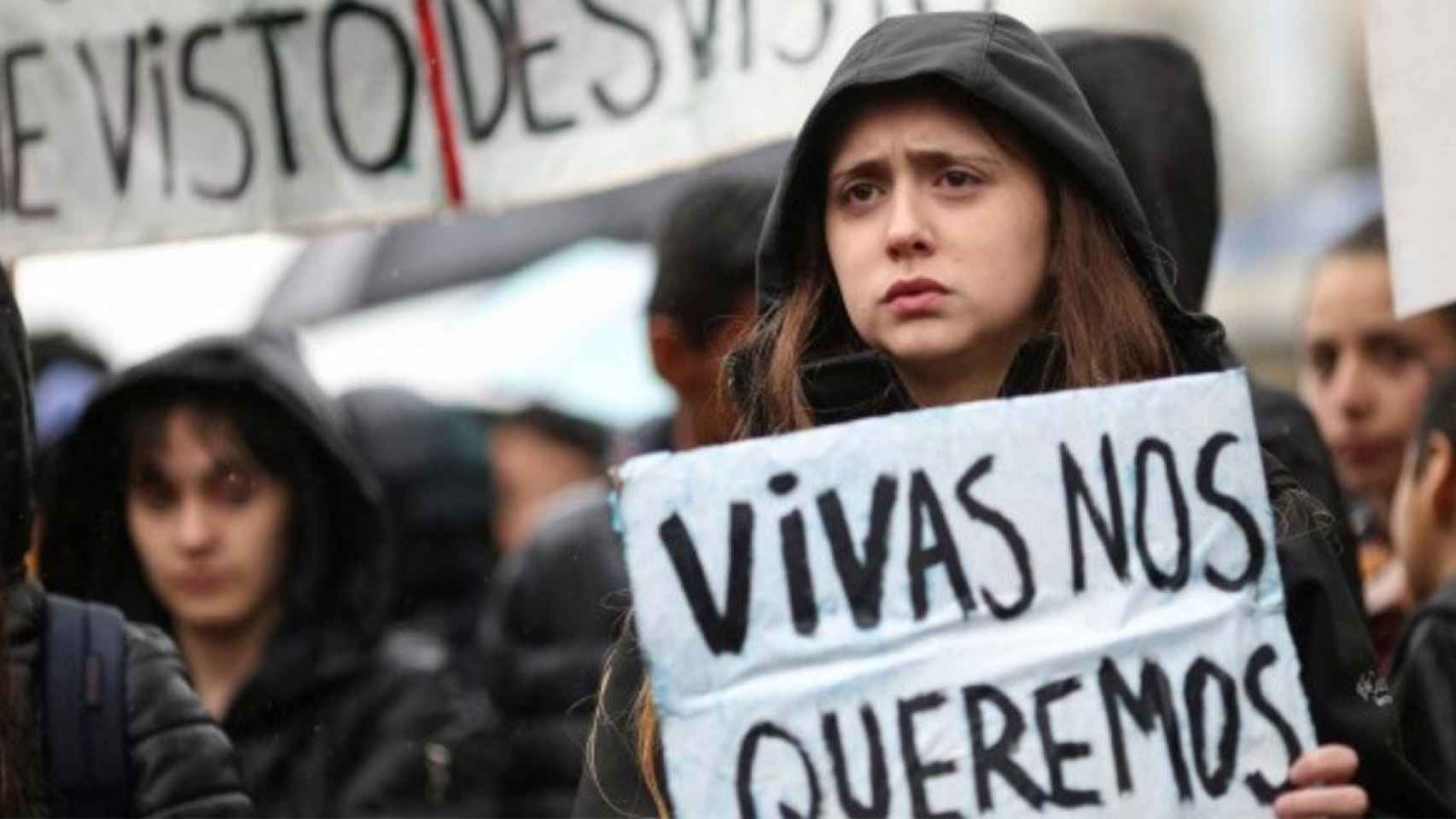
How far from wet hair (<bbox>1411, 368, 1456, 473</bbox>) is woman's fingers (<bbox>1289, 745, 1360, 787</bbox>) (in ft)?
7.69

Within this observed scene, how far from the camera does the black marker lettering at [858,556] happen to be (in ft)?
13.9

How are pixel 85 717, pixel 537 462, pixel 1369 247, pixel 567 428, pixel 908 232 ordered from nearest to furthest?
1. pixel 908 232
2. pixel 85 717
3. pixel 1369 247
4. pixel 537 462
5. pixel 567 428

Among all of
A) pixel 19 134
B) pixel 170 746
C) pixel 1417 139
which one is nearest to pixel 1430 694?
pixel 1417 139

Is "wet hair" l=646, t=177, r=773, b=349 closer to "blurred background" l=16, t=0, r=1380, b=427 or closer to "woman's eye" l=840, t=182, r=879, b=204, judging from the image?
"woman's eye" l=840, t=182, r=879, b=204

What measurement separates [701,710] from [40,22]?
297 centimetres

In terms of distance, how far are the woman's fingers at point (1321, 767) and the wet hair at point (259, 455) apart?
10.7 feet

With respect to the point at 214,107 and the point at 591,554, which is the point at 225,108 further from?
the point at 591,554

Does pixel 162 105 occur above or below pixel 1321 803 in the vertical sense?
above

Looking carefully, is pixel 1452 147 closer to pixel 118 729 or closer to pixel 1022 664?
pixel 1022 664

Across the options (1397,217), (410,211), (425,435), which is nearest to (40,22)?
(410,211)

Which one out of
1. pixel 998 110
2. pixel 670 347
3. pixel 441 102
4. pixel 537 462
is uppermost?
pixel 441 102

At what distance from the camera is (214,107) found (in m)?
6.75

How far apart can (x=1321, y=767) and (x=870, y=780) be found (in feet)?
1.55

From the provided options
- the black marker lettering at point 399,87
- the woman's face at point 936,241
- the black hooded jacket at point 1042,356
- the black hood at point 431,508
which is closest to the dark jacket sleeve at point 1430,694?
the black hooded jacket at point 1042,356
